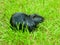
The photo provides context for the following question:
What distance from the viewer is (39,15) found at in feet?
10.7

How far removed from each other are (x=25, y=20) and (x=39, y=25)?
22cm

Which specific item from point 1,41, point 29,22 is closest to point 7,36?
point 1,41

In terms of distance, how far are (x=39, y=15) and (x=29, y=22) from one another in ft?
0.95

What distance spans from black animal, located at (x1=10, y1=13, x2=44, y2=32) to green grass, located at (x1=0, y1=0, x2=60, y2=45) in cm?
8

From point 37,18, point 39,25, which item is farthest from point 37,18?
point 39,25

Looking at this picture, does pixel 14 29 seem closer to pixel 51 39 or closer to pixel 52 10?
pixel 51 39

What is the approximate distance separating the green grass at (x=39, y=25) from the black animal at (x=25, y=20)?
8 centimetres

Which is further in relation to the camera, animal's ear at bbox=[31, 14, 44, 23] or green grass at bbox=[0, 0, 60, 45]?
animal's ear at bbox=[31, 14, 44, 23]

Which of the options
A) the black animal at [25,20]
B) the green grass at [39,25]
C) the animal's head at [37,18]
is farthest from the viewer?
the animal's head at [37,18]

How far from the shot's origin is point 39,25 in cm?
310

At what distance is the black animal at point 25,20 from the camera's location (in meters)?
2.97

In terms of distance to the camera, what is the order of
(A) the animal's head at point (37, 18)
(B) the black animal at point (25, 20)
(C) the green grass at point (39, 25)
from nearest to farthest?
(C) the green grass at point (39, 25) < (B) the black animal at point (25, 20) < (A) the animal's head at point (37, 18)

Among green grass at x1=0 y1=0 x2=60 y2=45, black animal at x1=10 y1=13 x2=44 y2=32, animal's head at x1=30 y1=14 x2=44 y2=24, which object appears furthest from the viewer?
animal's head at x1=30 y1=14 x2=44 y2=24

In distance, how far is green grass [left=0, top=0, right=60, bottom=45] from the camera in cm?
282
